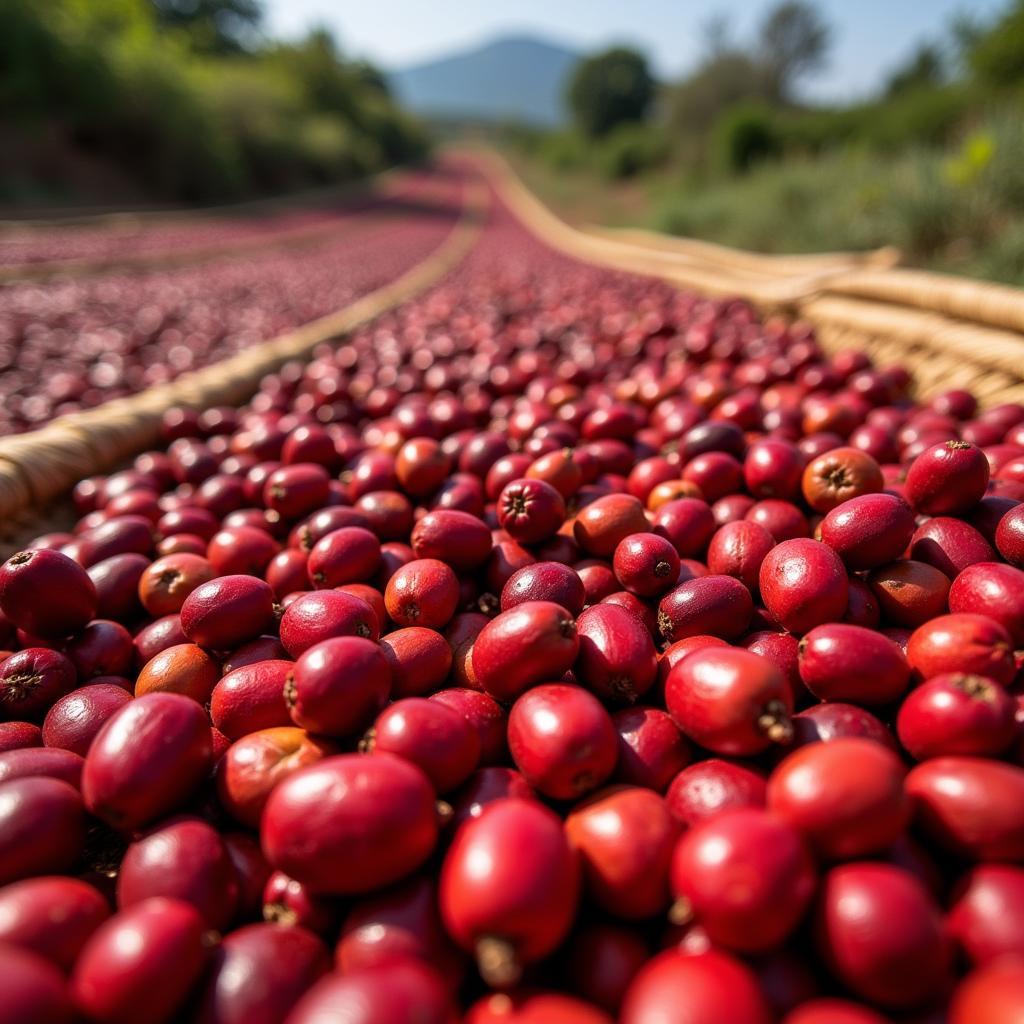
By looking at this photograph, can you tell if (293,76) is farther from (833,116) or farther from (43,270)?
(43,270)

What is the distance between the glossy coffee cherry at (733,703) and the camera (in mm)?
1838

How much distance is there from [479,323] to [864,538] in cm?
646

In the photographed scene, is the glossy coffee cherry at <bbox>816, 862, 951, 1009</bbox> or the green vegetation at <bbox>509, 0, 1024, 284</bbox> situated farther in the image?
the green vegetation at <bbox>509, 0, 1024, 284</bbox>

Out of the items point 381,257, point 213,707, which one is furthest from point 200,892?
point 381,257

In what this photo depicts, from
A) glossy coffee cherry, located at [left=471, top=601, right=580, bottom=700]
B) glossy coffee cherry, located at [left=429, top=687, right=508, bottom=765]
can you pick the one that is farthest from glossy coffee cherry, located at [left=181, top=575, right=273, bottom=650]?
glossy coffee cherry, located at [left=471, top=601, right=580, bottom=700]

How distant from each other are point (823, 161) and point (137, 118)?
28520 mm

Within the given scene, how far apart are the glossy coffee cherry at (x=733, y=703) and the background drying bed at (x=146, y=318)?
542 centimetres

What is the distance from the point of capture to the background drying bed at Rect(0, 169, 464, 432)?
6066 mm

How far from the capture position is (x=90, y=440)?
14.0 feet

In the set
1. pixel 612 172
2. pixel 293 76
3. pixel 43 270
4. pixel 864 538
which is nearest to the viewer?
pixel 864 538

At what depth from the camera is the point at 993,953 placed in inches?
55.9

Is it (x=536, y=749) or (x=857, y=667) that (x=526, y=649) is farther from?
(x=857, y=667)

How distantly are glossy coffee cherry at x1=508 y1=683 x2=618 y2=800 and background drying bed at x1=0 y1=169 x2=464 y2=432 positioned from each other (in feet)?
16.7

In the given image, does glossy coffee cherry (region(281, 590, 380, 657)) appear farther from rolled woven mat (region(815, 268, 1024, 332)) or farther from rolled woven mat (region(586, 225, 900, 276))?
rolled woven mat (region(586, 225, 900, 276))
